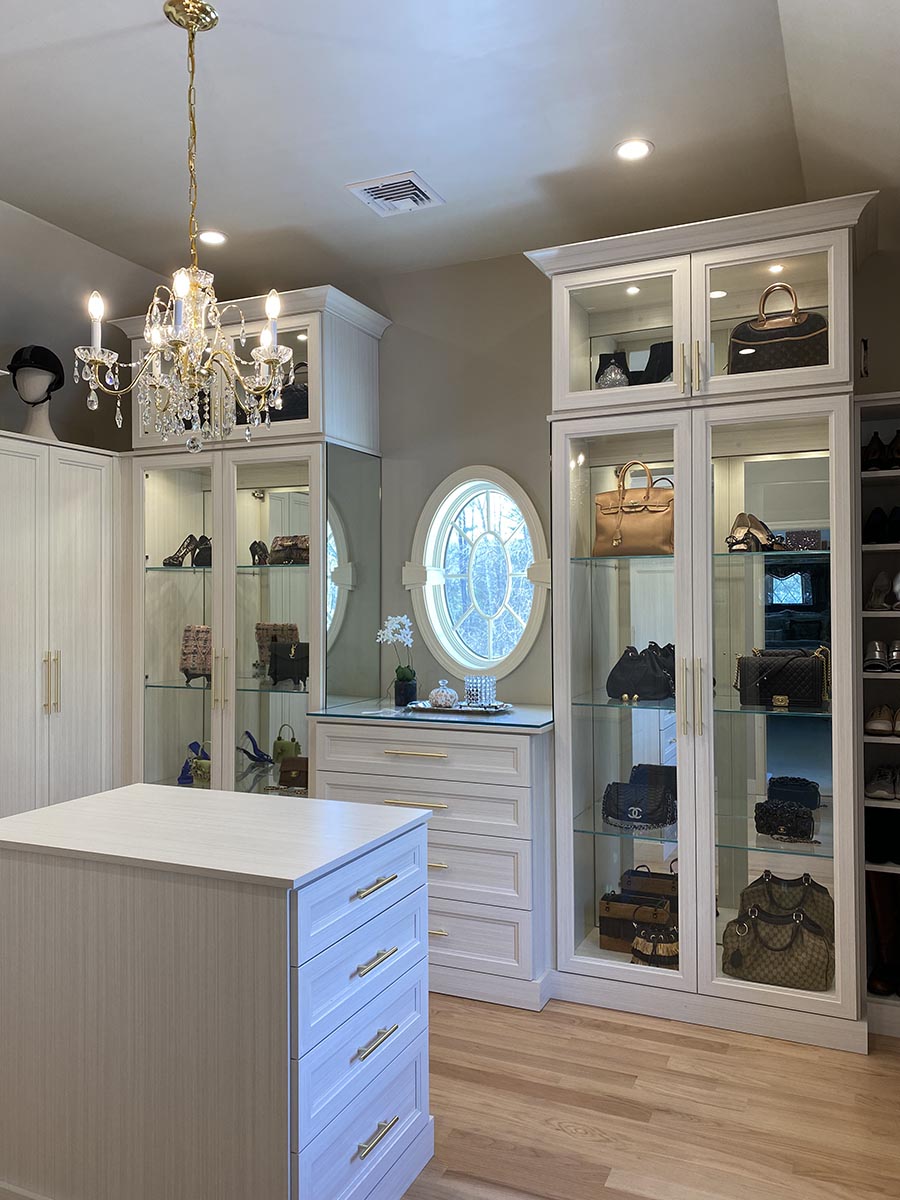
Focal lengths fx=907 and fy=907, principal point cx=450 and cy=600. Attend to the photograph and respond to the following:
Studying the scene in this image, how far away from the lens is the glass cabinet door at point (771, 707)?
2975mm

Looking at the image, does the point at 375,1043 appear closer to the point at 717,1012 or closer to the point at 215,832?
the point at 215,832

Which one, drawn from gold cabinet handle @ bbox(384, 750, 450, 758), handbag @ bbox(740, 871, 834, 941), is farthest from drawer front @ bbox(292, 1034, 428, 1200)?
handbag @ bbox(740, 871, 834, 941)

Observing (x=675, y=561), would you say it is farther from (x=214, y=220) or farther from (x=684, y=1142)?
(x=214, y=220)

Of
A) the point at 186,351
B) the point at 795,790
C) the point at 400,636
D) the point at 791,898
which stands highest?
the point at 186,351

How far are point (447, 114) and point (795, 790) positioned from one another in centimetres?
249

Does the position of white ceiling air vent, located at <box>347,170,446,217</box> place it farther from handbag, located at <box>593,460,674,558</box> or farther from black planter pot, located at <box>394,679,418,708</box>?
black planter pot, located at <box>394,679,418,708</box>

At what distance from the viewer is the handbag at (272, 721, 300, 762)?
12.6 ft

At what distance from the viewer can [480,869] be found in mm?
3303

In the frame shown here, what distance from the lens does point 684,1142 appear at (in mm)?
2410

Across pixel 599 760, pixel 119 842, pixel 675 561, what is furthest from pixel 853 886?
pixel 119 842

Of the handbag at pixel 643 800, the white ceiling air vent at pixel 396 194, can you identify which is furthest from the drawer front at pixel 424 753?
the white ceiling air vent at pixel 396 194

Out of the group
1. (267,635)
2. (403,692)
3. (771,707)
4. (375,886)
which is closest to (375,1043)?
(375,886)

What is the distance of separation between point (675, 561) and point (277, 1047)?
6.85 feet

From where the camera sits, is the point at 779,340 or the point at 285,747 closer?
the point at 779,340
